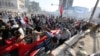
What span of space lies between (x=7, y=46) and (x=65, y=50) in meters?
3.63

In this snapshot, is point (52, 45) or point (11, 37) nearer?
point (11, 37)

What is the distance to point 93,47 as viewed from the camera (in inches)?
434

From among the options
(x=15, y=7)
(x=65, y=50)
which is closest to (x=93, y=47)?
(x=65, y=50)

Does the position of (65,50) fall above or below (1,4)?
above

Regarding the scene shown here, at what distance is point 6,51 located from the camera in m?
6.17

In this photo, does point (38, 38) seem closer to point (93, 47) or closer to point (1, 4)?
point (93, 47)

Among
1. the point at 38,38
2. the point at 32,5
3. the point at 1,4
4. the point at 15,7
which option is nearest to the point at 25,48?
the point at 38,38

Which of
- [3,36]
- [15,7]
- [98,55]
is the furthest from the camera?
[15,7]

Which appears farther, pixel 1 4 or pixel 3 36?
pixel 1 4

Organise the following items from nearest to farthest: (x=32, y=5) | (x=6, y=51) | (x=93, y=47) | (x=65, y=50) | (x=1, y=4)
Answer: (x=6, y=51), (x=65, y=50), (x=93, y=47), (x=1, y=4), (x=32, y=5)

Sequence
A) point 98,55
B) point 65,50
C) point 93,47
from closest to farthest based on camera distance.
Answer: point 98,55
point 65,50
point 93,47

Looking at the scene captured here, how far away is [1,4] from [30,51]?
7261cm

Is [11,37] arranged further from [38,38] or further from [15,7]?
[15,7]

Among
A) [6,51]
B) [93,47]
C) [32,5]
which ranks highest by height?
[6,51]
